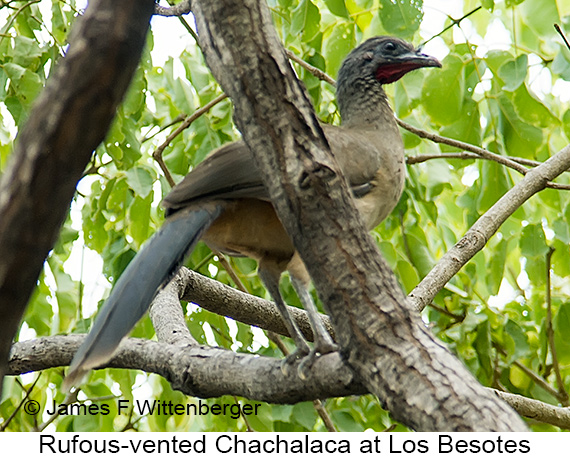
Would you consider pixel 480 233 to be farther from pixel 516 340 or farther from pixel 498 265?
pixel 516 340

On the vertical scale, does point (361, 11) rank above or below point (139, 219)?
above

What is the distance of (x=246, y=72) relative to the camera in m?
1.75

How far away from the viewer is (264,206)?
9.62ft

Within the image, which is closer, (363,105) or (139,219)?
(139,219)

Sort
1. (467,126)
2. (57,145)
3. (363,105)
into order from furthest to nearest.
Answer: (467,126)
(363,105)
(57,145)

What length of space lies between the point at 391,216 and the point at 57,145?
307 centimetres

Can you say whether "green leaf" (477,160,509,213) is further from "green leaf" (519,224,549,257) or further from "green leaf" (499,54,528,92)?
"green leaf" (499,54,528,92)

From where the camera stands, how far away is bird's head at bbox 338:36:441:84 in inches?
150

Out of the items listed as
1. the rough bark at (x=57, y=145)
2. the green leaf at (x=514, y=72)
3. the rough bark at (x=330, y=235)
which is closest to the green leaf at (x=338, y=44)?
the green leaf at (x=514, y=72)

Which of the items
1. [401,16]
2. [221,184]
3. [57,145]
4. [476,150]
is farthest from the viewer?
[476,150]

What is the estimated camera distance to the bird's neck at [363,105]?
3643 mm

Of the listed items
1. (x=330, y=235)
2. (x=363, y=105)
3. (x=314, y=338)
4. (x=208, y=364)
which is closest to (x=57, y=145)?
(x=330, y=235)

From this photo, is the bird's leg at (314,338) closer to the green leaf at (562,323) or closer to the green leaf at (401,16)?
the green leaf at (401,16)

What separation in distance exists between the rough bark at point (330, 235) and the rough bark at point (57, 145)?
26.0 inches
